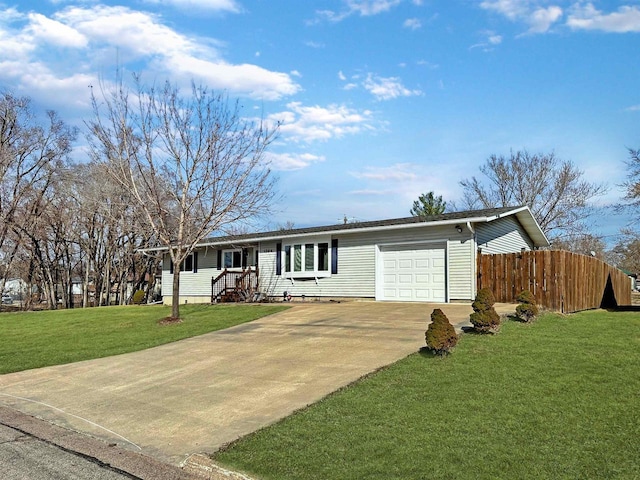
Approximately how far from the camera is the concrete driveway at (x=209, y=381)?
638 cm

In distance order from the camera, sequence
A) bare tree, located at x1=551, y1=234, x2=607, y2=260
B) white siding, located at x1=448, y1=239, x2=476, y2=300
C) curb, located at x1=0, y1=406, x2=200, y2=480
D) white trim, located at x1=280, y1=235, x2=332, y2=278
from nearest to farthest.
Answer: curb, located at x1=0, y1=406, x2=200, y2=480, white siding, located at x1=448, y1=239, x2=476, y2=300, white trim, located at x1=280, y1=235, x2=332, y2=278, bare tree, located at x1=551, y1=234, x2=607, y2=260

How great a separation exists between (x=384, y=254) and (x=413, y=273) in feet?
4.55

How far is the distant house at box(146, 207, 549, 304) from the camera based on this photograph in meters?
16.5

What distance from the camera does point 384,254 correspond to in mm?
18609

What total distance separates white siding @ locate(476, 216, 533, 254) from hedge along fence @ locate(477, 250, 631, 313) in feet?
3.22

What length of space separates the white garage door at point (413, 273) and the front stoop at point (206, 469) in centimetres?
1257

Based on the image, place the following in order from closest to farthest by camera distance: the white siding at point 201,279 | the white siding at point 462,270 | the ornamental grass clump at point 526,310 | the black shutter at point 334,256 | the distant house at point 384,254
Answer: the ornamental grass clump at point 526,310 → the white siding at point 462,270 → the distant house at point 384,254 → the black shutter at point 334,256 → the white siding at point 201,279

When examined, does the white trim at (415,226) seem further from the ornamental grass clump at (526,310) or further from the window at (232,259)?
the ornamental grass clump at (526,310)

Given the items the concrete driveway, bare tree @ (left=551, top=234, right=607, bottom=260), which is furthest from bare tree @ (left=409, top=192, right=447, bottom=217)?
the concrete driveway

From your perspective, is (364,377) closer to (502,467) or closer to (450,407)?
(450,407)

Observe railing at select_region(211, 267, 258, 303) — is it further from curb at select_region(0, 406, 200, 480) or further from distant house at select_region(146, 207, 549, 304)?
curb at select_region(0, 406, 200, 480)

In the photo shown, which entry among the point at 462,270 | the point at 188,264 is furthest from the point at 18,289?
the point at 462,270

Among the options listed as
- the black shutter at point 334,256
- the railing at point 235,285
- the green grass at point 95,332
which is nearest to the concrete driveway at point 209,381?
the green grass at point 95,332

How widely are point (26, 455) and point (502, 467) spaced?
4.82 meters
